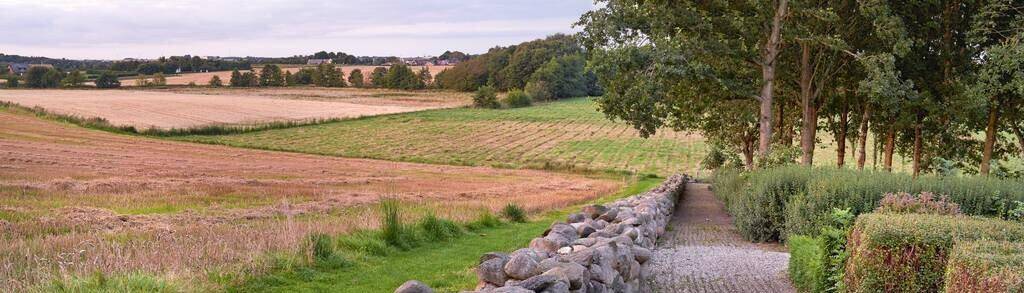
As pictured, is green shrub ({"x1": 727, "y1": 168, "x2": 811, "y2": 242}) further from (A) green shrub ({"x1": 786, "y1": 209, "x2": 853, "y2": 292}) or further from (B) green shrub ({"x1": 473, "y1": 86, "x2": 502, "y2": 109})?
(B) green shrub ({"x1": 473, "y1": 86, "x2": 502, "y2": 109})

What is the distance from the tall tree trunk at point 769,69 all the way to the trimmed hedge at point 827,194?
7.38 metres

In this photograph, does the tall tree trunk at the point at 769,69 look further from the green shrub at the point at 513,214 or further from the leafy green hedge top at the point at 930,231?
the leafy green hedge top at the point at 930,231

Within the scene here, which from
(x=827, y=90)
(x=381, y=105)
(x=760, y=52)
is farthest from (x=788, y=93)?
(x=381, y=105)

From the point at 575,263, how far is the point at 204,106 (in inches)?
3279

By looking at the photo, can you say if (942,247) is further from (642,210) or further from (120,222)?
(120,222)

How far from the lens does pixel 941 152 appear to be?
85.9 feet

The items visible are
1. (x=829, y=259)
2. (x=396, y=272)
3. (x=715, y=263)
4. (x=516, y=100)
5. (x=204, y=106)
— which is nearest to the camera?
(x=829, y=259)

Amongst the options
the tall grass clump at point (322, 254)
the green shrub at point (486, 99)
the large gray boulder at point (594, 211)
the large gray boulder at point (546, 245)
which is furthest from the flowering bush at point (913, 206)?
the green shrub at point (486, 99)

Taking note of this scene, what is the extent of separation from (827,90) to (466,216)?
17063mm

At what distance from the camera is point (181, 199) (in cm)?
2081

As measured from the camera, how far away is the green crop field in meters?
53.0

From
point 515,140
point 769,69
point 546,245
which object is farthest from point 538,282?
point 515,140

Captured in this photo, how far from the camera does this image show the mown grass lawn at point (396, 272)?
8.59 m

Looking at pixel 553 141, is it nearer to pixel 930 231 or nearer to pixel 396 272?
pixel 396 272
